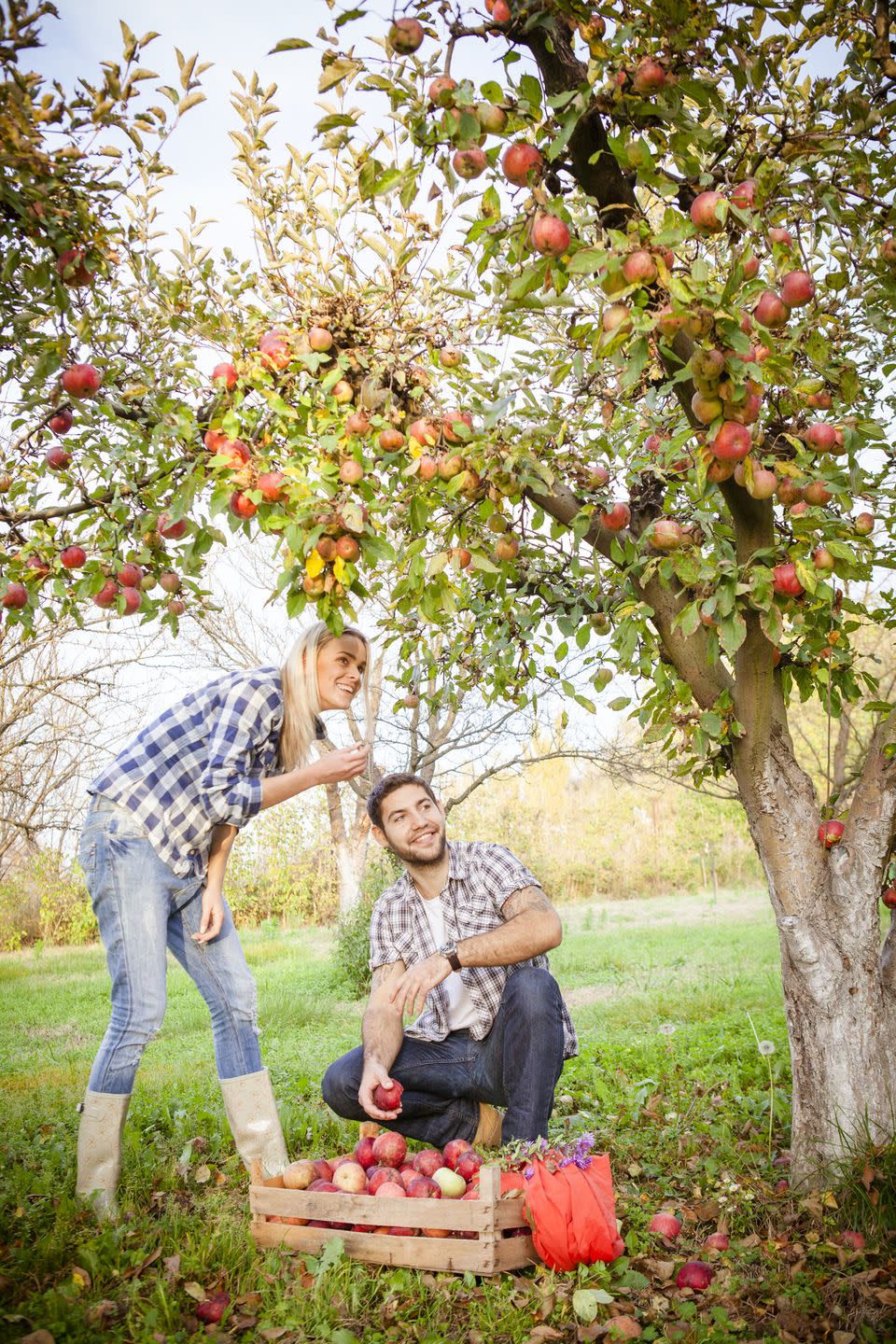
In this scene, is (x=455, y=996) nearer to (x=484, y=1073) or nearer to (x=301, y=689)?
(x=484, y=1073)

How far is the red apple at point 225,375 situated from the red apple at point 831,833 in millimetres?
2096

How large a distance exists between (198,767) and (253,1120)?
1051 mm

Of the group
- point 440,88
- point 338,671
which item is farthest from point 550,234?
point 338,671

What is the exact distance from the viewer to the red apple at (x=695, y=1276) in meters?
2.03

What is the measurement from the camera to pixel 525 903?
2715mm

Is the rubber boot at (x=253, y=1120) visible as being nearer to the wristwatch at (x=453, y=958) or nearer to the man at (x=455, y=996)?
the man at (x=455, y=996)

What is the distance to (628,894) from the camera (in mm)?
15141

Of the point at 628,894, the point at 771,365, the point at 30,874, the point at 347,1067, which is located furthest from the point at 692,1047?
the point at 628,894

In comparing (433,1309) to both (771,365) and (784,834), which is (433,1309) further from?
(771,365)

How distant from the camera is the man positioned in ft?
8.25

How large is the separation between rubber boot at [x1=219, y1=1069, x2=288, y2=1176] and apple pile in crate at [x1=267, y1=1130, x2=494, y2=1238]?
0.29m

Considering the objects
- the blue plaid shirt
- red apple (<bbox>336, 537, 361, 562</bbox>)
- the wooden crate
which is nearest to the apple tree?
red apple (<bbox>336, 537, 361, 562</bbox>)

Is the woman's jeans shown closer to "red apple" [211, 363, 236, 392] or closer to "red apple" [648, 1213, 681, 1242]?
"red apple" [211, 363, 236, 392]

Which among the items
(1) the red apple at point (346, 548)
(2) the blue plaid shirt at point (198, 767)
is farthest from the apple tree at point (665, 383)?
(2) the blue plaid shirt at point (198, 767)
